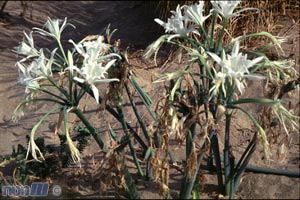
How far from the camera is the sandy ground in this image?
8.71ft

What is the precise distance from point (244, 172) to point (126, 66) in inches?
32.7

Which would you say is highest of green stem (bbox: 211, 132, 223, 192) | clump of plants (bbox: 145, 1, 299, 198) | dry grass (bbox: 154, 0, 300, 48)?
dry grass (bbox: 154, 0, 300, 48)

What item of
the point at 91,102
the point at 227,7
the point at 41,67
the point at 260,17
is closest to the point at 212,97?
the point at 227,7

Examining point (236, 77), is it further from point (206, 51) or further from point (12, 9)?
point (12, 9)

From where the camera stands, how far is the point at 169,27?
238 centimetres

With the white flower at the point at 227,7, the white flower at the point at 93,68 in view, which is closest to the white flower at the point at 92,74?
the white flower at the point at 93,68

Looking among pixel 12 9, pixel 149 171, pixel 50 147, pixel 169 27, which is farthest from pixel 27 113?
pixel 12 9

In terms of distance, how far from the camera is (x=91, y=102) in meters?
3.64

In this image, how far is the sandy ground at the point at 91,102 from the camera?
2.66 meters

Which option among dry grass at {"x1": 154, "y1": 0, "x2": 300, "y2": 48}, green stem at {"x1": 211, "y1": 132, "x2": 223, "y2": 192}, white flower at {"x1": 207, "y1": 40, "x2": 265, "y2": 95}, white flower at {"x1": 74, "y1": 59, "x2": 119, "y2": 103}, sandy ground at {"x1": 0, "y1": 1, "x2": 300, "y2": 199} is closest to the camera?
white flower at {"x1": 207, "y1": 40, "x2": 265, "y2": 95}

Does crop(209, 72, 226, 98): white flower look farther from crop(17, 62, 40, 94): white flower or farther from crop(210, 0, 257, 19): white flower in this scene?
crop(17, 62, 40, 94): white flower

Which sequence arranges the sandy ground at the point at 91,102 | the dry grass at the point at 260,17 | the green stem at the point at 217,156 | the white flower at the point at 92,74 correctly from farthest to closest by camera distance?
the dry grass at the point at 260,17 → the sandy ground at the point at 91,102 → the green stem at the point at 217,156 → the white flower at the point at 92,74

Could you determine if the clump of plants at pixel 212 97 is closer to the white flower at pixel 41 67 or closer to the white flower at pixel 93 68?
the white flower at pixel 93 68

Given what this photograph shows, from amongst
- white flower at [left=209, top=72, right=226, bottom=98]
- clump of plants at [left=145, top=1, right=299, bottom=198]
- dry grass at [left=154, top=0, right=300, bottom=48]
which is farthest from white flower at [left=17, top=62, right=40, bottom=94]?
dry grass at [left=154, top=0, right=300, bottom=48]
